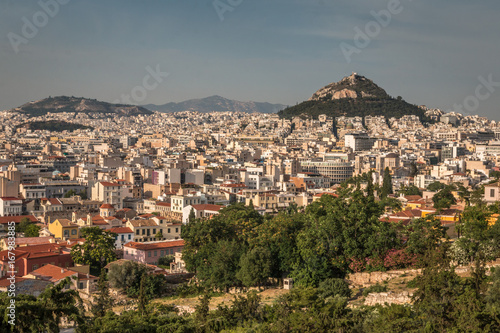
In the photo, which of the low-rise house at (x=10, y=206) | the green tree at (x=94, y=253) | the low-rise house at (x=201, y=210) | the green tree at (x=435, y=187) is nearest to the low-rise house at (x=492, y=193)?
the low-rise house at (x=201, y=210)

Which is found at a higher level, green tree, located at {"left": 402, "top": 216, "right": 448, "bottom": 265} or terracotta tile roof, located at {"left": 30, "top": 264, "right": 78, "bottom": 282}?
green tree, located at {"left": 402, "top": 216, "right": 448, "bottom": 265}

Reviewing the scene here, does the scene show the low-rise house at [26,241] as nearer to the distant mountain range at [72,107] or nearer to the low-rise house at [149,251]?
the low-rise house at [149,251]

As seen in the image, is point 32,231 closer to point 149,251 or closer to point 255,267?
point 149,251

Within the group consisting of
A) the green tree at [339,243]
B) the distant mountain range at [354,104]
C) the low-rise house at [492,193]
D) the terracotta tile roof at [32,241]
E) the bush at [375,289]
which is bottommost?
the terracotta tile roof at [32,241]

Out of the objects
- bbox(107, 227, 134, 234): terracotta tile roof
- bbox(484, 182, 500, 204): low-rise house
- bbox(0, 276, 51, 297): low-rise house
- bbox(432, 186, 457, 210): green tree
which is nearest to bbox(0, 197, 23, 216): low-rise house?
bbox(107, 227, 134, 234): terracotta tile roof

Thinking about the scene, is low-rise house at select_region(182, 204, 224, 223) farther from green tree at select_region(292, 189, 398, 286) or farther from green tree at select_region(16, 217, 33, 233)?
green tree at select_region(292, 189, 398, 286)

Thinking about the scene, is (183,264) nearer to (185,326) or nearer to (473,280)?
(185,326)
